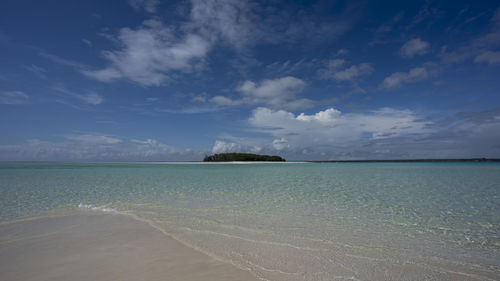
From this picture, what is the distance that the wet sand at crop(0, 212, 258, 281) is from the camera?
357 centimetres

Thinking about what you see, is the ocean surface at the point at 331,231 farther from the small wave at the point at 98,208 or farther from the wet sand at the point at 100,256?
the wet sand at the point at 100,256

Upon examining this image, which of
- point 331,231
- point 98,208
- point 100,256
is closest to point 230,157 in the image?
point 98,208

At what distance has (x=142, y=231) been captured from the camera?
591 cm

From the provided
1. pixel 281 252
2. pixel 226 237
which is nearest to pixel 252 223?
pixel 226 237

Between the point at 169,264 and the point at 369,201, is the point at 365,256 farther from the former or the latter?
the point at 369,201

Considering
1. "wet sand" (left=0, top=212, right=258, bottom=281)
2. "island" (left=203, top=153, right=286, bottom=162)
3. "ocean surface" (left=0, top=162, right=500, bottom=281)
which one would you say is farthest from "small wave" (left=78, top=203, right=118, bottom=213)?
"island" (left=203, top=153, right=286, bottom=162)

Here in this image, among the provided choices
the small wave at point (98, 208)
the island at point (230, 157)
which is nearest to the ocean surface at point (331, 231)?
the small wave at point (98, 208)

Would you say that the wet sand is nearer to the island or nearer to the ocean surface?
the ocean surface

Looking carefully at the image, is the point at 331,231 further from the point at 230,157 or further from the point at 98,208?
the point at 230,157

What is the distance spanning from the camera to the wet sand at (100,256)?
3568mm

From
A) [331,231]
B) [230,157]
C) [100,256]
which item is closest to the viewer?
[100,256]

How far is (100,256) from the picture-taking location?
4.29 m

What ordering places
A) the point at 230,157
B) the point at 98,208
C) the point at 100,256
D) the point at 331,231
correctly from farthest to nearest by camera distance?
1. the point at 230,157
2. the point at 98,208
3. the point at 331,231
4. the point at 100,256

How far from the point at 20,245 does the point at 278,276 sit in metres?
5.61
